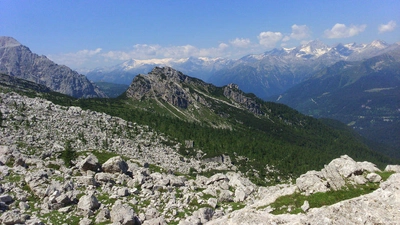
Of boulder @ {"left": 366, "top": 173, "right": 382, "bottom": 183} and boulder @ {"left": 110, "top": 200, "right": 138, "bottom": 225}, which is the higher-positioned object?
boulder @ {"left": 366, "top": 173, "right": 382, "bottom": 183}

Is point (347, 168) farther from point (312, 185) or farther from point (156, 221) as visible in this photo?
point (156, 221)

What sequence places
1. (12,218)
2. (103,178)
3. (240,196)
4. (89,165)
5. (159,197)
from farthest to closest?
1. (89,165)
2. (103,178)
3. (240,196)
4. (159,197)
5. (12,218)

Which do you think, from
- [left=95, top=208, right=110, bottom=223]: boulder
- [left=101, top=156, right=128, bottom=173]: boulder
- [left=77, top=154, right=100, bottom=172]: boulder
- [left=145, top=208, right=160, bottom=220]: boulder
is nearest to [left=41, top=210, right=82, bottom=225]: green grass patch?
[left=95, top=208, right=110, bottom=223]: boulder

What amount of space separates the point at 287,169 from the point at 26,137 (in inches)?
5282

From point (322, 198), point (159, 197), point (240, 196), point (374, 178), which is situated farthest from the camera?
point (240, 196)

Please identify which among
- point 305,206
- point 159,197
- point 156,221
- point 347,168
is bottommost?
point 159,197

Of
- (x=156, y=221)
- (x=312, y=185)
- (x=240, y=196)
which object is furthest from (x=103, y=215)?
(x=312, y=185)

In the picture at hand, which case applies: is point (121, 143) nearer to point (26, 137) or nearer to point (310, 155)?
point (26, 137)

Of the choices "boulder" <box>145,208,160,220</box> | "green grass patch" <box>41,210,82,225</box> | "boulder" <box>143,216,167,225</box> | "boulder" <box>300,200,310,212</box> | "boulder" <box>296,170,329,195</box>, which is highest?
"boulder" <box>296,170,329,195</box>

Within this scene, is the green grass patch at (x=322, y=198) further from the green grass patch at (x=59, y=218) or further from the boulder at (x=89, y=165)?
the boulder at (x=89, y=165)

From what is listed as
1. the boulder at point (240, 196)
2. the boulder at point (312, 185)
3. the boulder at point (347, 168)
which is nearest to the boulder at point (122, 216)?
the boulder at point (240, 196)

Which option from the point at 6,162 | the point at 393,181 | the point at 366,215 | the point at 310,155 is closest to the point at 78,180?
the point at 6,162

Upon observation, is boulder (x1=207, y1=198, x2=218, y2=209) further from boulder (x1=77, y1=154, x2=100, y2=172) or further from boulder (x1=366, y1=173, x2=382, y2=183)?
boulder (x1=77, y1=154, x2=100, y2=172)

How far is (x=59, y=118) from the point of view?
119 meters
